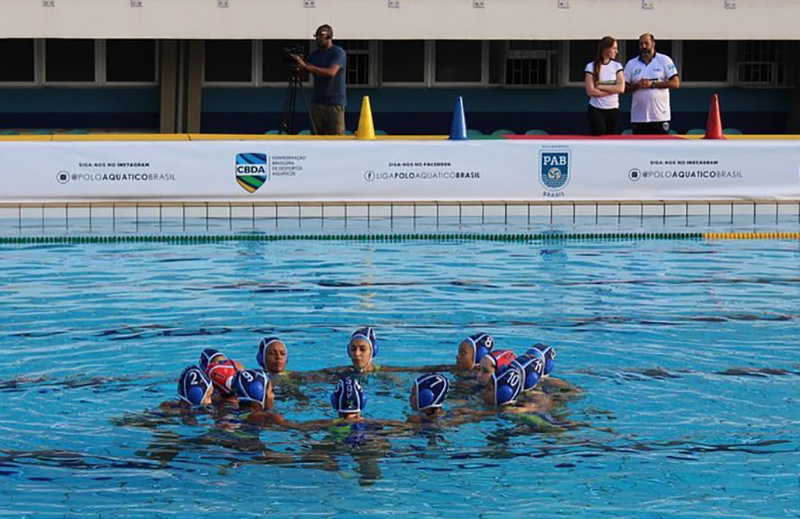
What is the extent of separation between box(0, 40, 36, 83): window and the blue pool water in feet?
34.5

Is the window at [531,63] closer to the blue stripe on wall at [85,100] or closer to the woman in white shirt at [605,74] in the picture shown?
the blue stripe on wall at [85,100]

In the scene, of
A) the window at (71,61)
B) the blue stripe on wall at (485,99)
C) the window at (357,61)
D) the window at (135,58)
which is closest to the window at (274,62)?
the blue stripe on wall at (485,99)

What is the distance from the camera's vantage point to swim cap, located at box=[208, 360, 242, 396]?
7.21 metres

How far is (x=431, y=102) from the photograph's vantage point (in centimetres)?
2347

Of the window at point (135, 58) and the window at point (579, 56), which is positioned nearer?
the window at point (135, 58)

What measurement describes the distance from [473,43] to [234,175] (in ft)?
31.1

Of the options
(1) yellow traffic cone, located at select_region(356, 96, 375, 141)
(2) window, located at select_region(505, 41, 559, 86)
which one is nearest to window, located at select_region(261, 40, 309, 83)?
(2) window, located at select_region(505, 41, 559, 86)

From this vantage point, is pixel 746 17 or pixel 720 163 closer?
pixel 720 163

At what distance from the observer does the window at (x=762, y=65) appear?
2380 cm

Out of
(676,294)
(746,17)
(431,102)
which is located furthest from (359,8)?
(676,294)

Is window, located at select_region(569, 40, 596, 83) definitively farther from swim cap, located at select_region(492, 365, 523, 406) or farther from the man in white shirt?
swim cap, located at select_region(492, 365, 523, 406)

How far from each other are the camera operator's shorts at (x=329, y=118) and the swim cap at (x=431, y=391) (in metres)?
9.30

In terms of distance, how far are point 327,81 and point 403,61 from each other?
311 inches

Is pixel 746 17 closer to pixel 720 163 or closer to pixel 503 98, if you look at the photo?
pixel 503 98
